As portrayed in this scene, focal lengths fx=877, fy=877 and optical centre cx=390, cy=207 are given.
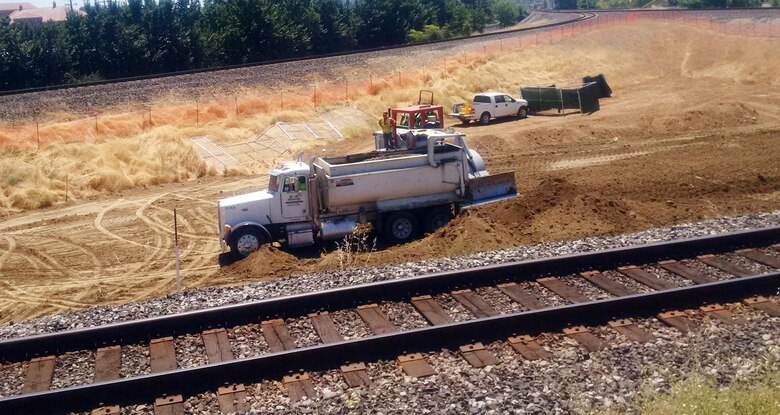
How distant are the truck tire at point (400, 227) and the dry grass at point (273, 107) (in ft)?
43.0

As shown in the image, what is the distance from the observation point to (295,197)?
19734 millimetres

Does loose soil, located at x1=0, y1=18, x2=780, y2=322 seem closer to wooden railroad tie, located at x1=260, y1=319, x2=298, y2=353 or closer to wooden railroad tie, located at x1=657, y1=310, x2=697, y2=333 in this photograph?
wooden railroad tie, located at x1=260, y1=319, x2=298, y2=353

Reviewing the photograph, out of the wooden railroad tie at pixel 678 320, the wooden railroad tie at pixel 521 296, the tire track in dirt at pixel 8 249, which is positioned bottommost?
the tire track in dirt at pixel 8 249

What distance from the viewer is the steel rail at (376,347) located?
388 inches

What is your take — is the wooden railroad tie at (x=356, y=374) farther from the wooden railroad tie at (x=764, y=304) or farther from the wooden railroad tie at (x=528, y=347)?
the wooden railroad tie at (x=764, y=304)

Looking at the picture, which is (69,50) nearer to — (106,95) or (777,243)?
(106,95)

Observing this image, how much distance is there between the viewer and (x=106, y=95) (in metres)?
39.6

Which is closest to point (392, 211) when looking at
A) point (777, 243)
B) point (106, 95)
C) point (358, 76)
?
point (777, 243)

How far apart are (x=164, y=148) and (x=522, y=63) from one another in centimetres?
2623

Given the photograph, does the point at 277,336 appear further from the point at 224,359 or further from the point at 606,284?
the point at 606,284

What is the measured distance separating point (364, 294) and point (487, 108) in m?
28.3

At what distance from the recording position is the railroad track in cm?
1013

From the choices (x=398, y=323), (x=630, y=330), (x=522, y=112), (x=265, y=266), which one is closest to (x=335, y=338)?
(x=398, y=323)

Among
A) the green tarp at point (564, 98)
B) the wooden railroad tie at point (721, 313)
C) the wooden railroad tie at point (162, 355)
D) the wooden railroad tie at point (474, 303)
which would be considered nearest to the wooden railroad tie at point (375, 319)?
the wooden railroad tie at point (474, 303)
